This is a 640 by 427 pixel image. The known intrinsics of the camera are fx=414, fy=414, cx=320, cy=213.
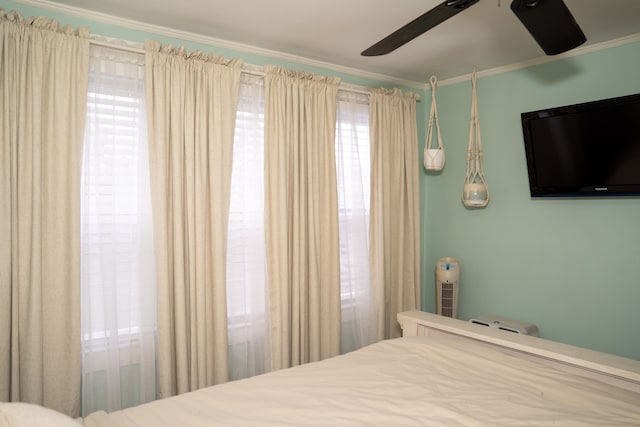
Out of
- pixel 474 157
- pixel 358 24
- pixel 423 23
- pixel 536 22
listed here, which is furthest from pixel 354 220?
pixel 536 22

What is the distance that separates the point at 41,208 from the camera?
2066mm

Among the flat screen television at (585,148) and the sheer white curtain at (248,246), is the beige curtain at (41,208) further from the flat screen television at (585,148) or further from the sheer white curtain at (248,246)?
the flat screen television at (585,148)

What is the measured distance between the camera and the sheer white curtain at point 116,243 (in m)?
2.22

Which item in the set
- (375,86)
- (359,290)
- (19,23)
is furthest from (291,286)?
(19,23)

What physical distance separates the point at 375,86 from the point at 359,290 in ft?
5.50

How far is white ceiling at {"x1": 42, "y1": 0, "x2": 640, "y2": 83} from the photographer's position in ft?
7.17

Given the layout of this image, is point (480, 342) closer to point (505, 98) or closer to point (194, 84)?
point (505, 98)

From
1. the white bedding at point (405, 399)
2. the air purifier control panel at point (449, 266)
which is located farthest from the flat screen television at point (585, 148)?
the white bedding at point (405, 399)

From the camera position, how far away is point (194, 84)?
247 cm

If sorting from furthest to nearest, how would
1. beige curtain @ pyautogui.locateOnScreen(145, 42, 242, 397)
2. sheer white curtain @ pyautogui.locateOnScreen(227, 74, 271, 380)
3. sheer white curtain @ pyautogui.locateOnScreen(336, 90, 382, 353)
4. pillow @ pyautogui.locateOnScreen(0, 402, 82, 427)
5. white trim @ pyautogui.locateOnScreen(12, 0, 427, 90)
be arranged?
1. sheer white curtain @ pyautogui.locateOnScreen(336, 90, 382, 353)
2. sheer white curtain @ pyautogui.locateOnScreen(227, 74, 271, 380)
3. beige curtain @ pyautogui.locateOnScreen(145, 42, 242, 397)
4. white trim @ pyautogui.locateOnScreen(12, 0, 427, 90)
5. pillow @ pyautogui.locateOnScreen(0, 402, 82, 427)

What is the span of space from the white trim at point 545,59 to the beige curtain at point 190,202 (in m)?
1.88

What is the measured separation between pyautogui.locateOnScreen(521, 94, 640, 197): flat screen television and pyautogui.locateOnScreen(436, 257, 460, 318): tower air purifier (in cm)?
79

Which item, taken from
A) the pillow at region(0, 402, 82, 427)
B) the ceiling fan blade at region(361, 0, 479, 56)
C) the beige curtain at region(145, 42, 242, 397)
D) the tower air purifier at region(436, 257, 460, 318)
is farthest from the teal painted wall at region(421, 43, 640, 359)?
the pillow at region(0, 402, 82, 427)

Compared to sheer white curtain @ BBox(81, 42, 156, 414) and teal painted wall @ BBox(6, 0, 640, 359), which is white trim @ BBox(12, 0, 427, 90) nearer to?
teal painted wall @ BBox(6, 0, 640, 359)
